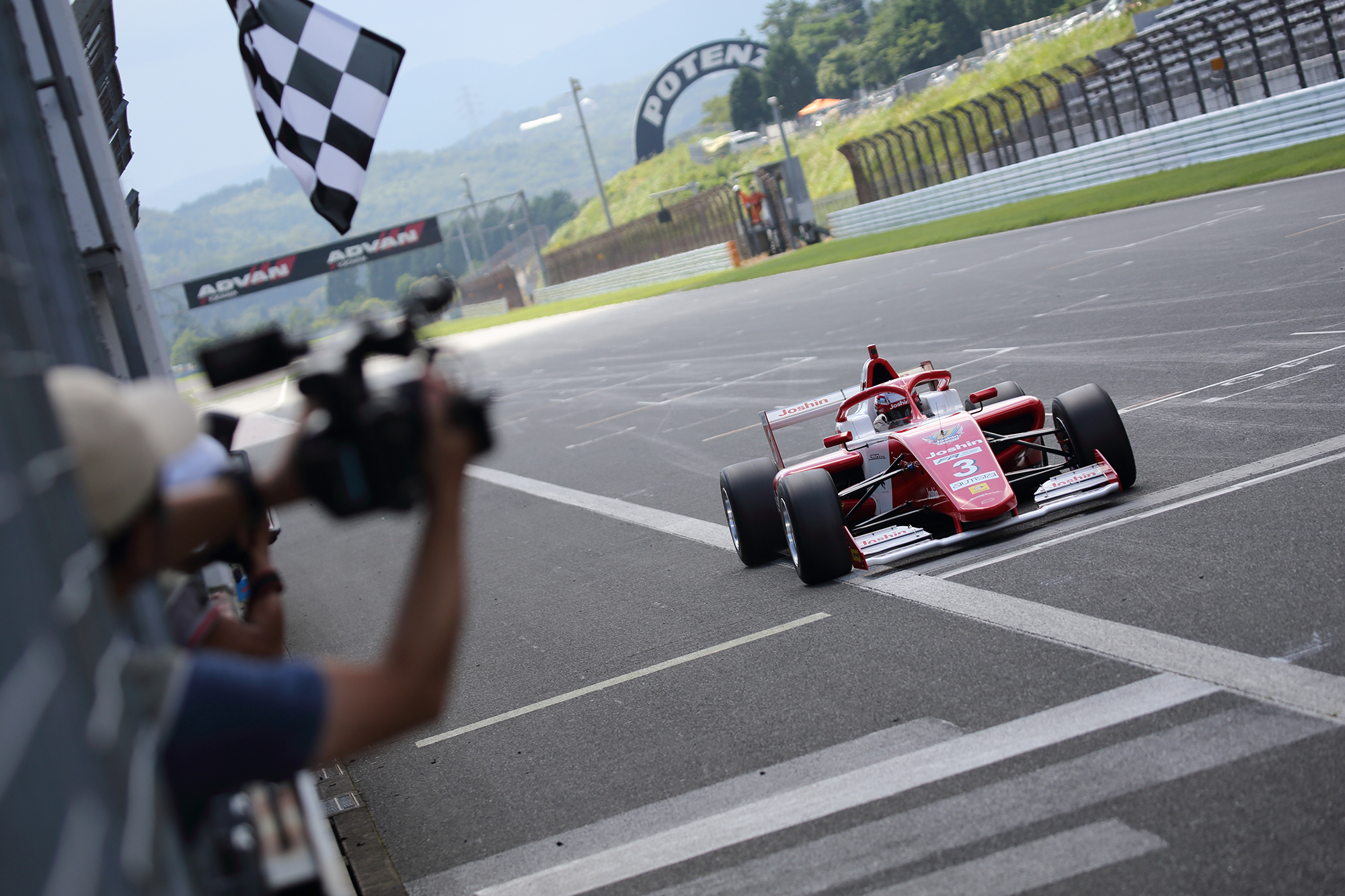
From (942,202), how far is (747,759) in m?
32.2

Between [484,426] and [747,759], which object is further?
[747,759]

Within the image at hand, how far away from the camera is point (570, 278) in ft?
231

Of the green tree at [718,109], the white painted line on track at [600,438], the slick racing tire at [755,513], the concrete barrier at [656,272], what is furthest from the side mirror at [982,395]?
the green tree at [718,109]

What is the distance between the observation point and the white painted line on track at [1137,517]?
20.4 feet

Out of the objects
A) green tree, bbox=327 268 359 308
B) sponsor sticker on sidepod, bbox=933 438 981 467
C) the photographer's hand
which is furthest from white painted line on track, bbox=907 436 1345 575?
A: green tree, bbox=327 268 359 308

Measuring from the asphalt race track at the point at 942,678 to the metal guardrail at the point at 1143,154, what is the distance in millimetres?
12350

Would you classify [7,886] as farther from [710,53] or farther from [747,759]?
[710,53]

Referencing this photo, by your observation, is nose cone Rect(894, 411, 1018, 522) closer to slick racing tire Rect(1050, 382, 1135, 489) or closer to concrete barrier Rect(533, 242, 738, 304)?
slick racing tire Rect(1050, 382, 1135, 489)

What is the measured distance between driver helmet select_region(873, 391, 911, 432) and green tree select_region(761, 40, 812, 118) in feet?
345

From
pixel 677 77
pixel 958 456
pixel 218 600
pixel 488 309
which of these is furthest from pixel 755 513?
pixel 677 77

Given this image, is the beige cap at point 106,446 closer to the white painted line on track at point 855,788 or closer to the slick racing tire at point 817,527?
the white painted line on track at point 855,788

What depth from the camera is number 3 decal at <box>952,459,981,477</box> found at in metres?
6.56

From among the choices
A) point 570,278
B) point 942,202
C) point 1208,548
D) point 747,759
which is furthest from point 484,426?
point 570,278

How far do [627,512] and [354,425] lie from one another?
8030 millimetres
